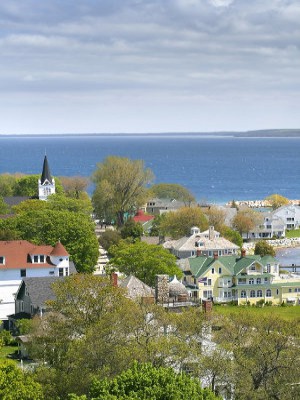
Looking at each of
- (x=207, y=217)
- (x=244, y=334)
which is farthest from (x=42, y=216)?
(x=244, y=334)

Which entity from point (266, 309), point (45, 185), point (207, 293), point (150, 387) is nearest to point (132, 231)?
point (45, 185)

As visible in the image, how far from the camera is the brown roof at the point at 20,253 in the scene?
195ft

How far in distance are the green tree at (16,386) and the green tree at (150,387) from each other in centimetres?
291

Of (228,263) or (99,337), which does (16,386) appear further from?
(228,263)

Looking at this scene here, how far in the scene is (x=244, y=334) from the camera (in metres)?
33.8

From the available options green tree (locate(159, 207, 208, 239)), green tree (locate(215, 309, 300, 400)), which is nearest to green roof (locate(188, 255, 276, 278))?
green tree (locate(159, 207, 208, 239))

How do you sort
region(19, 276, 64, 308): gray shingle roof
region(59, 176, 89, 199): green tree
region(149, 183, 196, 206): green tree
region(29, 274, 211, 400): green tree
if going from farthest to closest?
region(149, 183, 196, 206): green tree
region(59, 176, 89, 199): green tree
region(19, 276, 64, 308): gray shingle roof
region(29, 274, 211, 400): green tree

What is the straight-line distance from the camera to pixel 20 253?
60219 mm

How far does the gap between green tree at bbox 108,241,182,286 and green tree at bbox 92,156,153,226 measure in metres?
43.3

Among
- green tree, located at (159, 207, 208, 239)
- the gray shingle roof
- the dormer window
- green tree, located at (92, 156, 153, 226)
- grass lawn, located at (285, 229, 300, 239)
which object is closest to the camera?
the gray shingle roof

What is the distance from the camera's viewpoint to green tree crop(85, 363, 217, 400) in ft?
79.4

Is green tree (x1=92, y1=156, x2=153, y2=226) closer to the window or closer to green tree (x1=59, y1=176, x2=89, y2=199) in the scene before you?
green tree (x1=59, y1=176, x2=89, y2=199)

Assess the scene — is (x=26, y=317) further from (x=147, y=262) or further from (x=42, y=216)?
(x=42, y=216)

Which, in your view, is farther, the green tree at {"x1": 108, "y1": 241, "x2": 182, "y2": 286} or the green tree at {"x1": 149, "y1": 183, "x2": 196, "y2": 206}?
the green tree at {"x1": 149, "y1": 183, "x2": 196, "y2": 206}
